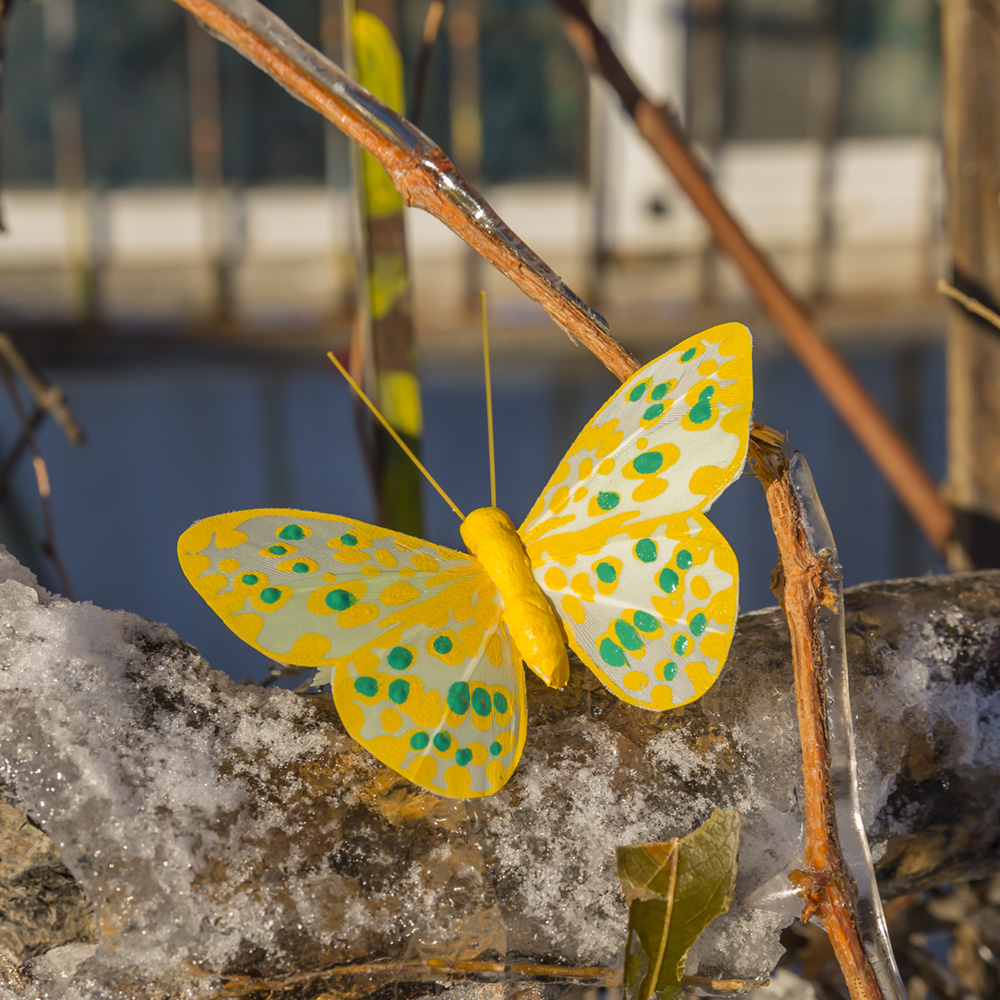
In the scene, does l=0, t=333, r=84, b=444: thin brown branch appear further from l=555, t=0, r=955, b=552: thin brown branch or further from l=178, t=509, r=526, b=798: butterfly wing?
l=555, t=0, r=955, b=552: thin brown branch

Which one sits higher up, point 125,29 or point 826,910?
point 125,29

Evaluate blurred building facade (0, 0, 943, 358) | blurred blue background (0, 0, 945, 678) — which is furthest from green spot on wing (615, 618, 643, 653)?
blurred building facade (0, 0, 943, 358)

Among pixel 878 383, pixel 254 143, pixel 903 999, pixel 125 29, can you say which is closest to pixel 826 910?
pixel 903 999

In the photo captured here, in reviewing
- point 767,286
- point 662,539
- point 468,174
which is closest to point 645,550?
point 662,539

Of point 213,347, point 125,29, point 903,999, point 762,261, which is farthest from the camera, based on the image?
point 125,29

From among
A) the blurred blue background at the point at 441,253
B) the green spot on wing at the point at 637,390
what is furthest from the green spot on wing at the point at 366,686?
the blurred blue background at the point at 441,253

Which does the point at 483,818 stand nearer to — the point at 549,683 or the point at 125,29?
the point at 549,683

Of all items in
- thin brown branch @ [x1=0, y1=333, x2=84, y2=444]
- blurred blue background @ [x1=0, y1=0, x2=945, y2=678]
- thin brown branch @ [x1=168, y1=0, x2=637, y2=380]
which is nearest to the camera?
thin brown branch @ [x1=168, y1=0, x2=637, y2=380]
